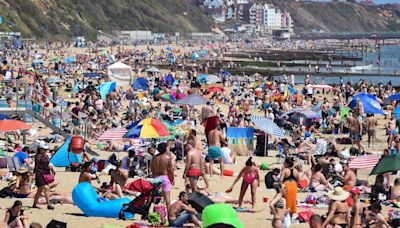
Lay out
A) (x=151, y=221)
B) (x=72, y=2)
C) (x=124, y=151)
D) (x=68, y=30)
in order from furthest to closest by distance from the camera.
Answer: (x=72, y=2) < (x=68, y=30) < (x=124, y=151) < (x=151, y=221)

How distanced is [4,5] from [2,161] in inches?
2758

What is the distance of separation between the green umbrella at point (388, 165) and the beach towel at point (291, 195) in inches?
67.4

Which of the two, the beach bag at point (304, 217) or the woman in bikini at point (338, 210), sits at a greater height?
the woman in bikini at point (338, 210)

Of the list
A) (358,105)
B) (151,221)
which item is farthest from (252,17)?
(151,221)

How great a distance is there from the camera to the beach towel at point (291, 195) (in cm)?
1043

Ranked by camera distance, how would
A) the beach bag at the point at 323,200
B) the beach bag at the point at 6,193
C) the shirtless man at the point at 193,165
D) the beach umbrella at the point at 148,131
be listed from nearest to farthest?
the shirtless man at the point at 193,165
the beach bag at the point at 6,193
the beach bag at the point at 323,200
the beach umbrella at the point at 148,131

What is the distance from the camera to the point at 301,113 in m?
20.4

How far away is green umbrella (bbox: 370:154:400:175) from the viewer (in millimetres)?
11355

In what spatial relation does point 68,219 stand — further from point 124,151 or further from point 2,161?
point 124,151

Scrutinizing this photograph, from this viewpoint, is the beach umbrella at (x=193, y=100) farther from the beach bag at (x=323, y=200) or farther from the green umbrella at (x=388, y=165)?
the green umbrella at (x=388, y=165)

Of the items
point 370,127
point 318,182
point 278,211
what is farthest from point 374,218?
point 370,127

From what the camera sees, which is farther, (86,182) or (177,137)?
(177,137)

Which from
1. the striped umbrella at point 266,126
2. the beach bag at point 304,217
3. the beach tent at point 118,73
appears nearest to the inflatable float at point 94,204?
the beach bag at point 304,217

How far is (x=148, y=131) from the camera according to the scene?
44.9ft
